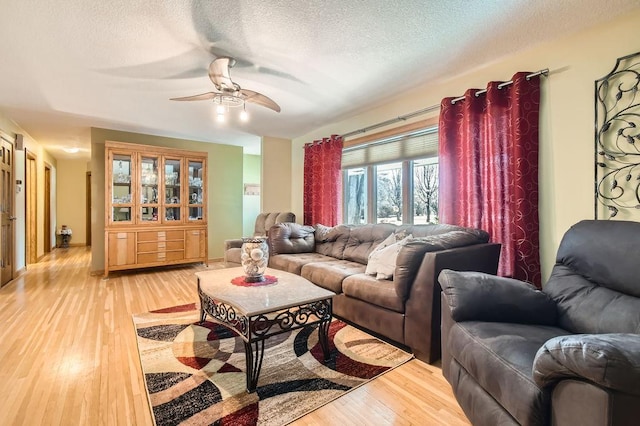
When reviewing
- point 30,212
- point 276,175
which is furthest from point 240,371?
point 30,212

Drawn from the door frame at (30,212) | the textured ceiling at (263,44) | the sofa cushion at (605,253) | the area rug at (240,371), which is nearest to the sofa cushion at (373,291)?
the area rug at (240,371)

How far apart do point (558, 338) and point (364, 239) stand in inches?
96.0

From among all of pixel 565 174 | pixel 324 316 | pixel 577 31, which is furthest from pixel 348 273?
pixel 577 31

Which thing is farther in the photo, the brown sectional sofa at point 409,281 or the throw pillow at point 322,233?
the throw pillow at point 322,233

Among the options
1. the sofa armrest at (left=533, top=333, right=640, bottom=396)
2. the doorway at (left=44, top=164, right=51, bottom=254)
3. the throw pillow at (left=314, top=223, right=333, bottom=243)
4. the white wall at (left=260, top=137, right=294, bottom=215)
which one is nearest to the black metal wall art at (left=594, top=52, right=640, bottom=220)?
the sofa armrest at (left=533, top=333, right=640, bottom=396)

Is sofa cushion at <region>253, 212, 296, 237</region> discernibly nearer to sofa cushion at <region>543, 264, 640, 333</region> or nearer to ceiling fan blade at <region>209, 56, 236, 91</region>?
ceiling fan blade at <region>209, 56, 236, 91</region>

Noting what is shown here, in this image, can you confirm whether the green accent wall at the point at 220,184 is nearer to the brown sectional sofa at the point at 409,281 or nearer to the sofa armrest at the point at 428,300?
the brown sectional sofa at the point at 409,281

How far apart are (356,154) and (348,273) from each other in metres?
1.98

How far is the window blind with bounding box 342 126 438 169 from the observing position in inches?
125

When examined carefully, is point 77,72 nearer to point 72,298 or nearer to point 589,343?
point 72,298

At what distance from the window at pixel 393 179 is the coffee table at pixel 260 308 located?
1.77 metres

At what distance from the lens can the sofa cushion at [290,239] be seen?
3.71m

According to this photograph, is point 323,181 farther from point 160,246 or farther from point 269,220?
point 160,246

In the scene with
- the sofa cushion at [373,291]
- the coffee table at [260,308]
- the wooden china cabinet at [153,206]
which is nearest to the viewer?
the coffee table at [260,308]
